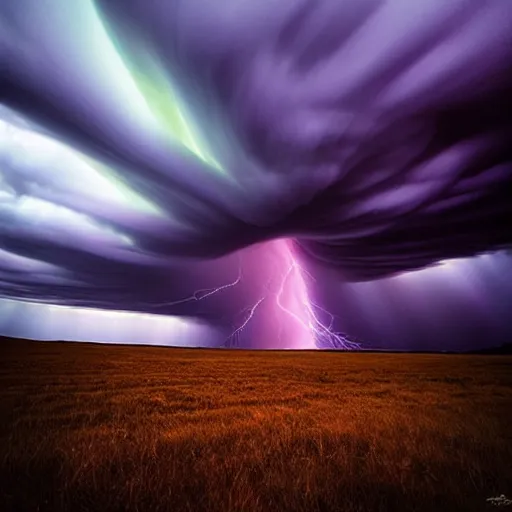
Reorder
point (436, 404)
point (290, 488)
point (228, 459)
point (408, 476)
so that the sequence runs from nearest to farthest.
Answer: point (290, 488)
point (408, 476)
point (228, 459)
point (436, 404)

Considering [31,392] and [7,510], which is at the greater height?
[31,392]

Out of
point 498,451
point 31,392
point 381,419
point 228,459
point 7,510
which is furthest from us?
point 31,392

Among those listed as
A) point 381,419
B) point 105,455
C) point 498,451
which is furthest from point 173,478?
point 381,419

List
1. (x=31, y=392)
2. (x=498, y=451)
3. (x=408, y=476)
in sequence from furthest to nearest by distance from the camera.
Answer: (x=31, y=392) < (x=498, y=451) < (x=408, y=476)

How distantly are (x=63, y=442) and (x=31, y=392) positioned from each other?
36.4 ft

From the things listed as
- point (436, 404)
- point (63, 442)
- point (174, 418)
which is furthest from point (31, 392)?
point (436, 404)

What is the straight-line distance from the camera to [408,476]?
5.49 m

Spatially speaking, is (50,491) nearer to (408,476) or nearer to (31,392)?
(408,476)

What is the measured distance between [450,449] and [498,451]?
0.85m

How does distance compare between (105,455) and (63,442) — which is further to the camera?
(63,442)

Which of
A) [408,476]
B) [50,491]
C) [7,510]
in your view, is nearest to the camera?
[7,510]

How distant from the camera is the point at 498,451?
700 cm

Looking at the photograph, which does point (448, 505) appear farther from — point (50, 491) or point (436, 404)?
point (436, 404)

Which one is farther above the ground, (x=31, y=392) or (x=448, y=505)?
(x=31, y=392)
